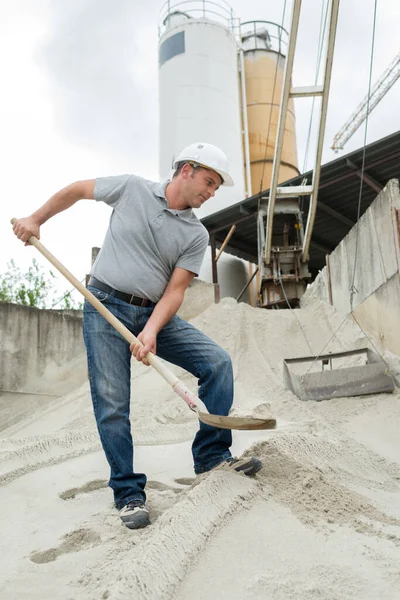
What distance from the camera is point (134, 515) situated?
2.29 m

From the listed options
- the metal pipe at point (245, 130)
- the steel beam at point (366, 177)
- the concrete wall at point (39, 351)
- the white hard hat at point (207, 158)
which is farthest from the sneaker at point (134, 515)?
the metal pipe at point (245, 130)

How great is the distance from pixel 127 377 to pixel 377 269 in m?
4.81

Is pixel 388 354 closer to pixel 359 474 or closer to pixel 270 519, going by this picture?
pixel 359 474

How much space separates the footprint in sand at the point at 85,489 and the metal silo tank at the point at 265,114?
15.6 meters

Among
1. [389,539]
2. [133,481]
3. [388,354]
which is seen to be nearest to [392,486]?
[389,539]

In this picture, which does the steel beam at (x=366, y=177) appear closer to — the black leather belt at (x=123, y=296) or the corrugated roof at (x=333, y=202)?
the corrugated roof at (x=333, y=202)

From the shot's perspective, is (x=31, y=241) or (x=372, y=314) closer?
(x=31, y=241)

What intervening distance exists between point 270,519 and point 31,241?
1.69 meters

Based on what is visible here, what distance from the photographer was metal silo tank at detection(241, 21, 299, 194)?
1822 cm

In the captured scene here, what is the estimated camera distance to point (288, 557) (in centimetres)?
189

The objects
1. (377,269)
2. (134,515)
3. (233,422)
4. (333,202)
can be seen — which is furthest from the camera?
(333,202)

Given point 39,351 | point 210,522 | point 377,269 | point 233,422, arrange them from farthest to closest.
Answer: point 39,351, point 377,269, point 233,422, point 210,522

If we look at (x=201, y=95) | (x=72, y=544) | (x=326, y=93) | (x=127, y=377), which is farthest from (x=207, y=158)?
(x=201, y=95)

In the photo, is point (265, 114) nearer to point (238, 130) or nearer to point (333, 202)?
point (238, 130)
